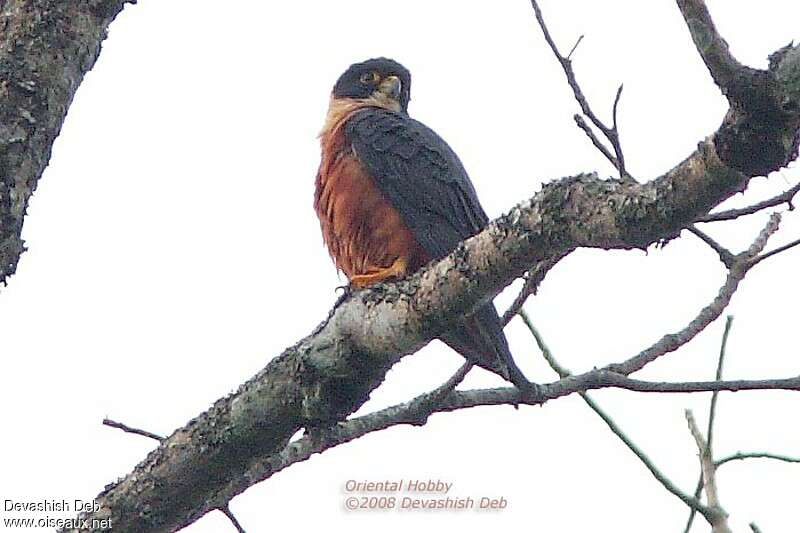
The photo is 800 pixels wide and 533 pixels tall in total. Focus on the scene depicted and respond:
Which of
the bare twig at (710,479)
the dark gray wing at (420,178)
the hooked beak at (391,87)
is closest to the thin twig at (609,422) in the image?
the bare twig at (710,479)

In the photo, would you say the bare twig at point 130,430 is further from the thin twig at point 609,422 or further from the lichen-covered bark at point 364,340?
the thin twig at point 609,422

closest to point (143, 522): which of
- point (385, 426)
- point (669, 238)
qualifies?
point (385, 426)

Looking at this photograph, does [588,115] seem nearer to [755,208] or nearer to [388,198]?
[755,208]

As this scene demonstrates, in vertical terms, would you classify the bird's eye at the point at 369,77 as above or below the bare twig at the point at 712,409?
above

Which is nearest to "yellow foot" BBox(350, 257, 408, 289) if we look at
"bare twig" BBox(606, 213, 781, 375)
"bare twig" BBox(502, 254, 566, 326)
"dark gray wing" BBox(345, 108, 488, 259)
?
"dark gray wing" BBox(345, 108, 488, 259)

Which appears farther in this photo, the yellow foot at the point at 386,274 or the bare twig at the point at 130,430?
the yellow foot at the point at 386,274

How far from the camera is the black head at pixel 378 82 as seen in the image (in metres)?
6.50

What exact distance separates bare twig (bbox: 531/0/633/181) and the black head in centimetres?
349

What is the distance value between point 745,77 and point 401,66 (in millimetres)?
4647

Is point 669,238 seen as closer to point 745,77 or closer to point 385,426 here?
point 745,77

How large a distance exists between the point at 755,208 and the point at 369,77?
4441 millimetres

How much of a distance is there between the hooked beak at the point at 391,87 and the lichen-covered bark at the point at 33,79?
11.2ft

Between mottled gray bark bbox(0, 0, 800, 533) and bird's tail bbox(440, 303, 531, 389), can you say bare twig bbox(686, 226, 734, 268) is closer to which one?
mottled gray bark bbox(0, 0, 800, 533)

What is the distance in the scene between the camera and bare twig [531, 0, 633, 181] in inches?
109
